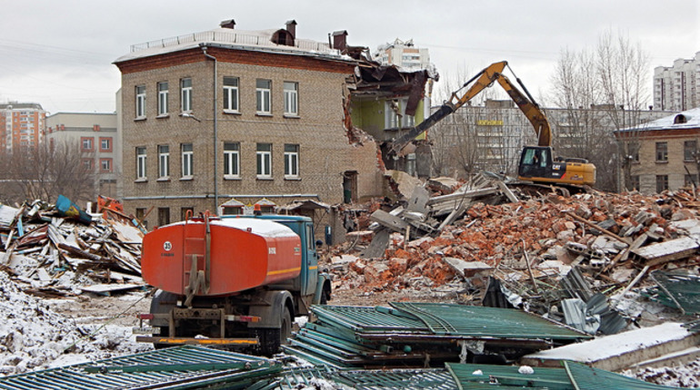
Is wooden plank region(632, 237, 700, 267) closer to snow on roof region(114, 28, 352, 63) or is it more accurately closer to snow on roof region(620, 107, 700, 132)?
snow on roof region(114, 28, 352, 63)

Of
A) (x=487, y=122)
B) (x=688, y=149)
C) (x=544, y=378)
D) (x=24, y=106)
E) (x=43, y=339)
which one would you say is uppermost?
(x=24, y=106)

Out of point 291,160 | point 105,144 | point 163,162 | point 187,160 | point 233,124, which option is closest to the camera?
point 233,124

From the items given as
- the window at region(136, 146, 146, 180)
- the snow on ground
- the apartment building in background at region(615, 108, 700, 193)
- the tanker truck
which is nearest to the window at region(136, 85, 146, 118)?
the window at region(136, 146, 146, 180)

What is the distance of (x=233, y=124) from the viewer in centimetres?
3384

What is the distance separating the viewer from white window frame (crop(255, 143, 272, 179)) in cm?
3444

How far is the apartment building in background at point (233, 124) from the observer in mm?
33500

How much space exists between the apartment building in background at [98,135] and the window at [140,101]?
170 feet

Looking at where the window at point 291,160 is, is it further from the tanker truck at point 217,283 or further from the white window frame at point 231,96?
the tanker truck at point 217,283

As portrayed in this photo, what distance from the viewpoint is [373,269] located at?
20.7 metres

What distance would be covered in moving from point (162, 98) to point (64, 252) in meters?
15.8

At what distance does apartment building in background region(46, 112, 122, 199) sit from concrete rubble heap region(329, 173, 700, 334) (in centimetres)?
6596

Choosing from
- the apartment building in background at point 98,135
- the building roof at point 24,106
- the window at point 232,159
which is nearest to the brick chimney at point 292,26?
the window at point 232,159

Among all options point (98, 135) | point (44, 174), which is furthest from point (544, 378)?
point (98, 135)

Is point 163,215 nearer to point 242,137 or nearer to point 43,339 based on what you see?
point 242,137
